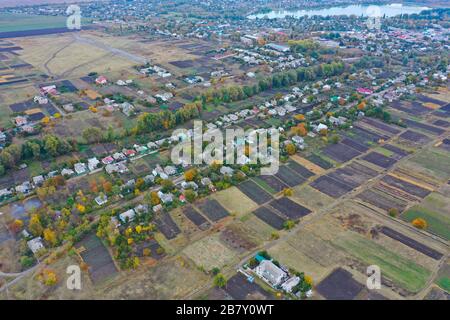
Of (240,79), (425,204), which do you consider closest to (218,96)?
(240,79)

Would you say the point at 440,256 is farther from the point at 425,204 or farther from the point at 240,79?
the point at 240,79

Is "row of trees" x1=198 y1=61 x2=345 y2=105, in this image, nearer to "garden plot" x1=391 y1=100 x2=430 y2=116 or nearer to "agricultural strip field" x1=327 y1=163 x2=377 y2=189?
"garden plot" x1=391 y1=100 x2=430 y2=116

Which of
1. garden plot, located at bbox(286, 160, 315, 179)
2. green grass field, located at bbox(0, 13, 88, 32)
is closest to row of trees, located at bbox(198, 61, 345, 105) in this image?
garden plot, located at bbox(286, 160, 315, 179)

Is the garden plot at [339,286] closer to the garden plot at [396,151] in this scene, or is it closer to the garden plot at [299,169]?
the garden plot at [299,169]

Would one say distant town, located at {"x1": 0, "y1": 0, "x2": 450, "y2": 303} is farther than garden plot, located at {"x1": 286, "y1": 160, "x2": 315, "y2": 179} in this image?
No

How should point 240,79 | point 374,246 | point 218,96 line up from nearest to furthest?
point 374,246 → point 218,96 → point 240,79

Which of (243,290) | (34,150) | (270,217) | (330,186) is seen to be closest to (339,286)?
(243,290)

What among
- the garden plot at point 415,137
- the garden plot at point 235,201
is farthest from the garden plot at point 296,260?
the garden plot at point 415,137
